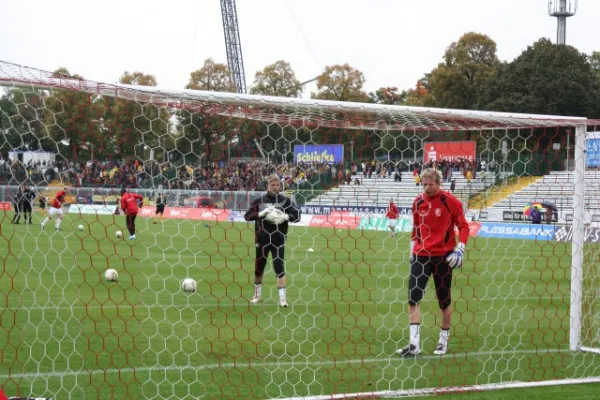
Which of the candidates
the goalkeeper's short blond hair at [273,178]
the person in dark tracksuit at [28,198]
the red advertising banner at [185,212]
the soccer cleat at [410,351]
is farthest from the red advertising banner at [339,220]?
the soccer cleat at [410,351]

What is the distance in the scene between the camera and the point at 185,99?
20.7 feet

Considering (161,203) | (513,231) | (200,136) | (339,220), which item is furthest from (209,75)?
(200,136)

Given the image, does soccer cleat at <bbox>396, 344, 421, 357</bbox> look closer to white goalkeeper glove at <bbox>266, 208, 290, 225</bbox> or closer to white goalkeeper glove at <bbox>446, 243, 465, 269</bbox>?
white goalkeeper glove at <bbox>446, 243, 465, 269</bbox>

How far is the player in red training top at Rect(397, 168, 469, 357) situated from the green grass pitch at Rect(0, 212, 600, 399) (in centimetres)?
57

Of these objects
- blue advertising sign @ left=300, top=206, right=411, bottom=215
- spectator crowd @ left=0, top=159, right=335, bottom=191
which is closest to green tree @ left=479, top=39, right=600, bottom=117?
blue advertising sign @ left=300, top=206, right=411, bottom=215

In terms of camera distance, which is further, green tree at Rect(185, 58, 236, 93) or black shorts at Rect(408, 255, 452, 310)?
green tree at Rect(185, 58, 236, 93)

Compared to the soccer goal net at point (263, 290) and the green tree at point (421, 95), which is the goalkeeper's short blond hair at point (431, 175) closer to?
the soccer goal net at point (263, 290)

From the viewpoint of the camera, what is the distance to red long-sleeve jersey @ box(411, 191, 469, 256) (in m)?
7.71

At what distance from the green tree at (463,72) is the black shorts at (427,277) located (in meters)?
50.8

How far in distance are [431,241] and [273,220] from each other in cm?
280

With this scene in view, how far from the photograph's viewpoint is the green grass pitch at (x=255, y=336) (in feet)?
22.1

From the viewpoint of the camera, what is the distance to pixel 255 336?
340 inches

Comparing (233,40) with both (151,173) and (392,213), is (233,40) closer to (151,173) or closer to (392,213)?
(392,213)

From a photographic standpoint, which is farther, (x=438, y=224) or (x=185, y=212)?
(x=185, y=212)
